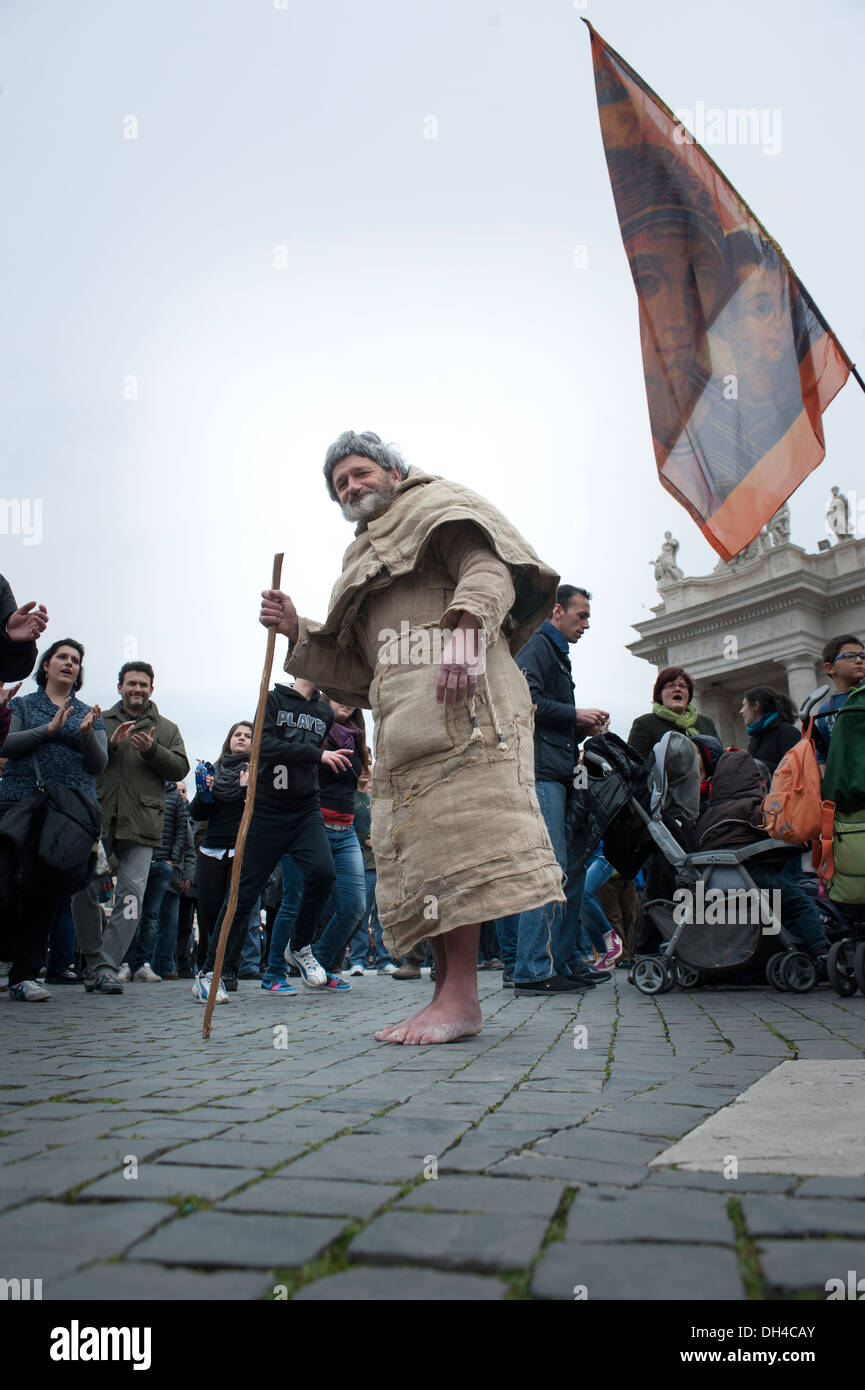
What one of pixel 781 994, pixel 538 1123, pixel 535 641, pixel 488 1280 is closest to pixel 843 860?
pixel 781 994

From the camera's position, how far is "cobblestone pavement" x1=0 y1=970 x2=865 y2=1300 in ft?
4.05

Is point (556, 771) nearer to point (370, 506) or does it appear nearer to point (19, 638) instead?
point (370, 506)

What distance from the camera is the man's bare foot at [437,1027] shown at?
3.51 m

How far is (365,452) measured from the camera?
14.0ft

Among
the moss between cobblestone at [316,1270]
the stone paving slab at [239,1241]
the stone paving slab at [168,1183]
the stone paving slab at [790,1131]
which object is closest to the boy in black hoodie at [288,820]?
the stone paving slab at [790,1131]

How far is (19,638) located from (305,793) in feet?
8.18

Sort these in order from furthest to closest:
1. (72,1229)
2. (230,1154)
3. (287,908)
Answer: (287,908)
(230,1154)
(72,1229)

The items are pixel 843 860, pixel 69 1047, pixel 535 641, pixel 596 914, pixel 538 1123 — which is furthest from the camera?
pixel 596 914

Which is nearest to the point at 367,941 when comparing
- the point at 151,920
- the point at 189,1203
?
the point at 151,920

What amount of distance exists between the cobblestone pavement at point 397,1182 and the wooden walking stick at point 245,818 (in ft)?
1.15

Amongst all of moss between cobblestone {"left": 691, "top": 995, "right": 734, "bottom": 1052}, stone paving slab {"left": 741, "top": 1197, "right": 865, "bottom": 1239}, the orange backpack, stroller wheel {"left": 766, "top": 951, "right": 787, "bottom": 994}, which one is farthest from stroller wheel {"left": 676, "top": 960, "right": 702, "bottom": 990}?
stone paving slab {"left": 741, "top": 1197, "right": 865, "bottom": 1239}
